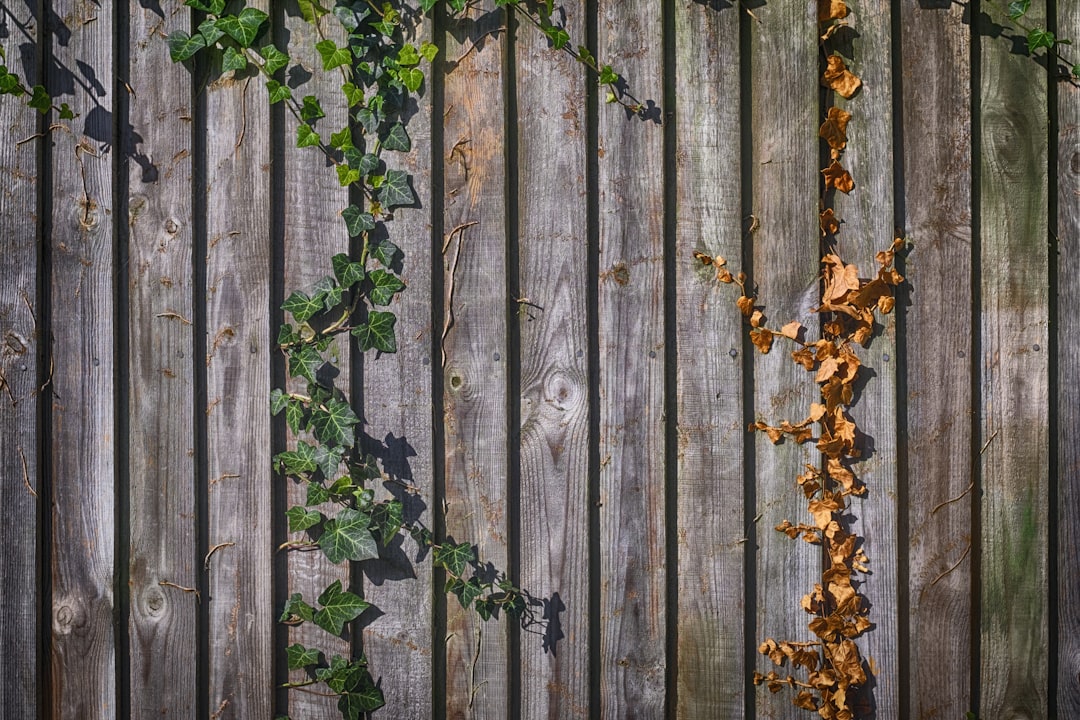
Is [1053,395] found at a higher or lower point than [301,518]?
higher

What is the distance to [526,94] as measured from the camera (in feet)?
5.78

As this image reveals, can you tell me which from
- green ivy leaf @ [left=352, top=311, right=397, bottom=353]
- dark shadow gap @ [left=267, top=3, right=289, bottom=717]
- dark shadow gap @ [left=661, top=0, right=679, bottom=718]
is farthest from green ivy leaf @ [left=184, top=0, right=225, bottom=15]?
dark shadow gap @ [left=661, top=0, right=679, bottom=718]

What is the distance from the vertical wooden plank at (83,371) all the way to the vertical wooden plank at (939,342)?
2.06 meters

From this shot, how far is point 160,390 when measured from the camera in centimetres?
176

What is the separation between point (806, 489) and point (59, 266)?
2011 mm

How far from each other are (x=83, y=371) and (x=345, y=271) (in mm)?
735

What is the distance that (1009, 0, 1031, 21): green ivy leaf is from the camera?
5.62 feet

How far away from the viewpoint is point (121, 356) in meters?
1.78

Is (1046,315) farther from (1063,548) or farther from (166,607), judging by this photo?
(166,607)

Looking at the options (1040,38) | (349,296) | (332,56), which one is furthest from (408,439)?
(1040,38)

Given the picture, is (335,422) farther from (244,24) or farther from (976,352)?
(976,352)

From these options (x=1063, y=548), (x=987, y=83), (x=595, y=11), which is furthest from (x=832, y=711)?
(x=595, y=11)

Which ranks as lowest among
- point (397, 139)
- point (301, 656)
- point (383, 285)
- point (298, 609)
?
point (301, 656)

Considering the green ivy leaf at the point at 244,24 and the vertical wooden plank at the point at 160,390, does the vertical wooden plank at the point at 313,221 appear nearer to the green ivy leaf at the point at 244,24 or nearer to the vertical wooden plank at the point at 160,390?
the green ivy leaf at the point at 244,24
